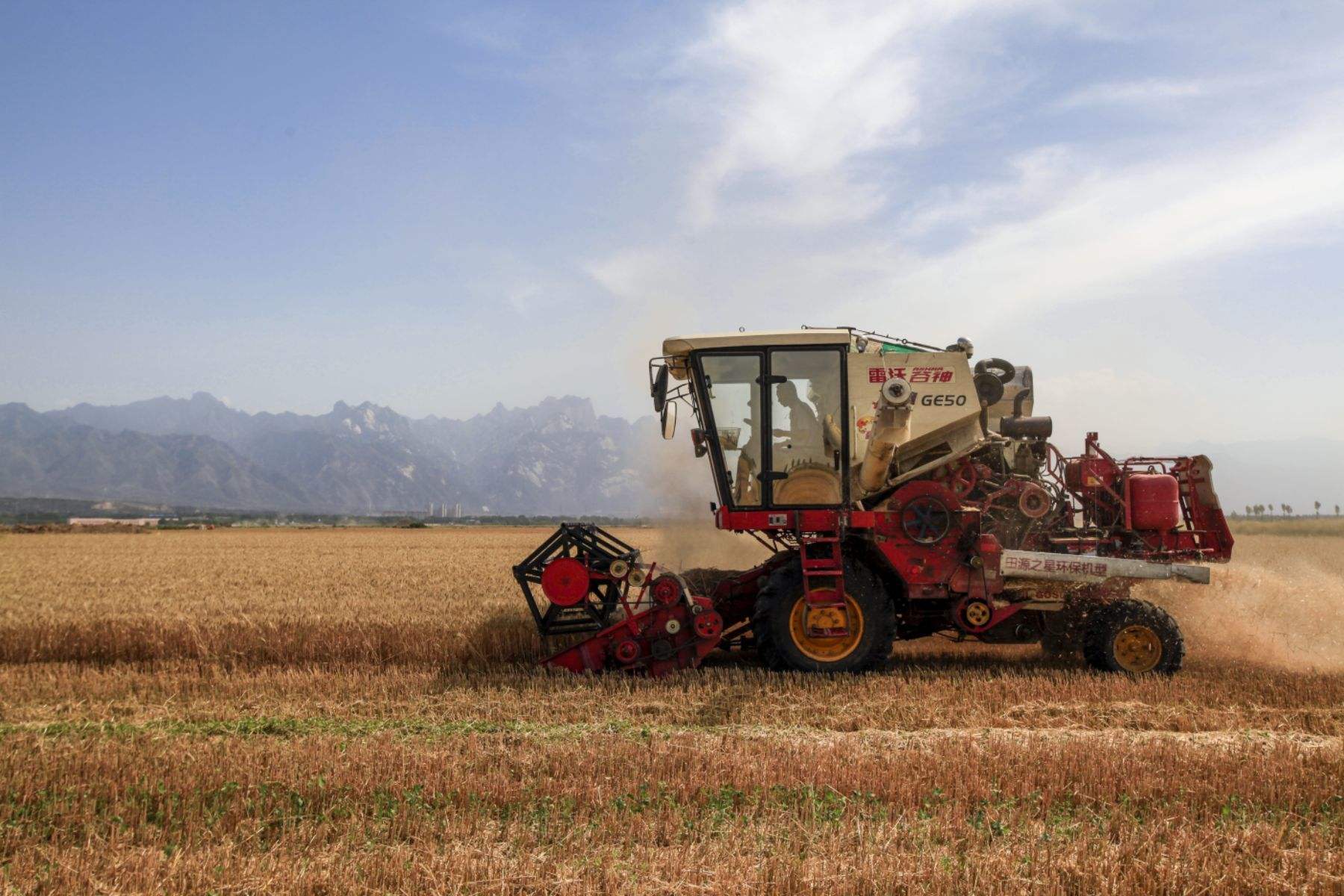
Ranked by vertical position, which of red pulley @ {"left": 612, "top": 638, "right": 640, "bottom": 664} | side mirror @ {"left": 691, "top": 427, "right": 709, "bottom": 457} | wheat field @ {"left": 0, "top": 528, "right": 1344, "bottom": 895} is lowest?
wheat field @ {"left": 0, "top": 528, "right": 1344, "bottom": 895}

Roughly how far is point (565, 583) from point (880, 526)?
119 inches

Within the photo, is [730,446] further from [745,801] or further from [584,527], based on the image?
[745,801]

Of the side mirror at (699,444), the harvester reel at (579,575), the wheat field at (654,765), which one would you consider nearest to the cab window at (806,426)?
the side mirror at (699,444)

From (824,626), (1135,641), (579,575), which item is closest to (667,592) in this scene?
(579,575)

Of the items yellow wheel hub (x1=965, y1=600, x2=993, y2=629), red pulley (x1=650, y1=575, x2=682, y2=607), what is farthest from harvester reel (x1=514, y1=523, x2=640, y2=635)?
yellow wheel hub (x1=965, y1=600, x2=993, y2=629)

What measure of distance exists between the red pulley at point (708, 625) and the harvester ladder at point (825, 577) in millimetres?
856

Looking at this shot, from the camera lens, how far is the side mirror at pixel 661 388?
911 centimetres

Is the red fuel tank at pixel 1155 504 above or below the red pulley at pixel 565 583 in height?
above

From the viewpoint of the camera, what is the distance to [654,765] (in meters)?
5.55

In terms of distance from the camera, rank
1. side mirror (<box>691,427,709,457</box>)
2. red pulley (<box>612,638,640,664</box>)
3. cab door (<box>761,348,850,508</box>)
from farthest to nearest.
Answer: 1. side mirror (<box>691,427,709,457</box>)
2. cab door (<box>761,348,850,508</box>)
3. red pulley (<box>612,638,640,664</box>)

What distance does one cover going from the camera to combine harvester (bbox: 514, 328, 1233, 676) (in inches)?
348

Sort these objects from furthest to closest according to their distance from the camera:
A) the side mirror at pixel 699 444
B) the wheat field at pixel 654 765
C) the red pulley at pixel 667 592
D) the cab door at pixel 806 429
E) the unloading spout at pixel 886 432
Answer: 1. the side mirror at pixel 699 444
2. the cab door at pixel 806 429
3. the red pulley at pixel 667 592
4. the unloading spout at pixel 886 432
5. the wheat field at pixel 654 765

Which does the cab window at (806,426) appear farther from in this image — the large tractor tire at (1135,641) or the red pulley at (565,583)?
the large tractor tire at (1135,641)

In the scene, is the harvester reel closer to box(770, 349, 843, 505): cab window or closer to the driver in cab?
box(770, 349, 843, 505): cab window
